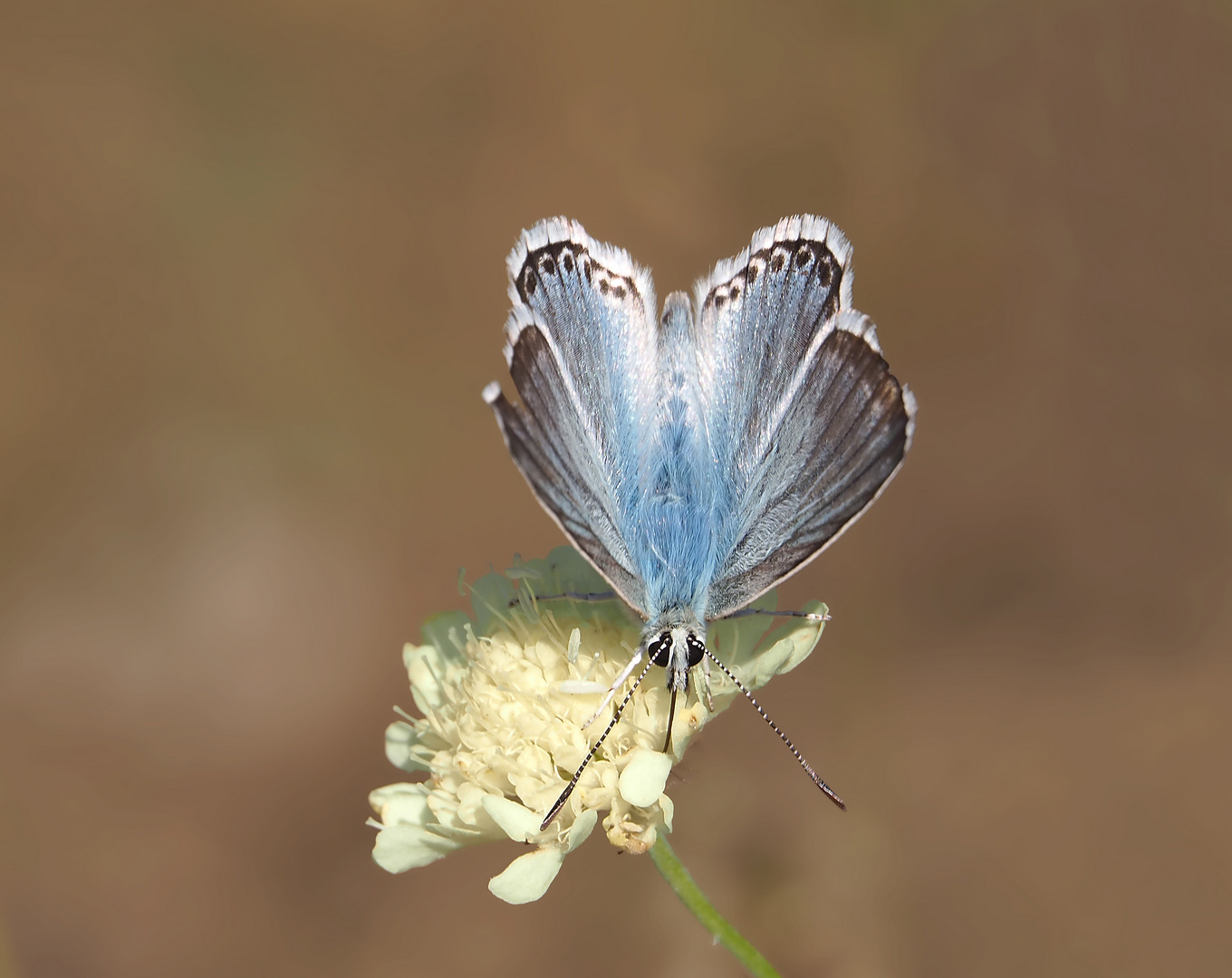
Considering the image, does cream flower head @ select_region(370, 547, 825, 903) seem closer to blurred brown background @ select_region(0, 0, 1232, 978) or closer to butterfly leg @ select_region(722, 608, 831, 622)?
butterfly leg @ select_region(722, 608, 831, 622)

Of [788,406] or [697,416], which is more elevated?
[697,416]

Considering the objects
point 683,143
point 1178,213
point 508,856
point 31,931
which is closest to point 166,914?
point 31,931

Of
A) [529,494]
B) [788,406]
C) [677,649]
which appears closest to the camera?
[677,649]

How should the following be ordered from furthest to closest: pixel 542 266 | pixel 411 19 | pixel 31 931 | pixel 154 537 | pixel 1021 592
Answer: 1. pixel 411 19
2. pixel 154 537
3. pixel 1021 592
4. pixel 31 931
5. pixel 542 266

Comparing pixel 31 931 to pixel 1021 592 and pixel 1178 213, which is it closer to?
pixel 1021 592

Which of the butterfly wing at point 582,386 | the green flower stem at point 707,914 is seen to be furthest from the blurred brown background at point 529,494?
the butterfly wing at point 582,386

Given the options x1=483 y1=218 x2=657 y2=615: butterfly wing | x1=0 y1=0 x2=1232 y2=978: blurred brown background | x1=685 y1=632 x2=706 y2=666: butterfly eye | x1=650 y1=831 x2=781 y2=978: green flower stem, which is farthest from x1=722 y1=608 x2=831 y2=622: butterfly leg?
x1=0 y1=0 x2=1232 y2=978: blurred brown background

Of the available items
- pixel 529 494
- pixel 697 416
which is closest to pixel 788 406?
pixel 697 416

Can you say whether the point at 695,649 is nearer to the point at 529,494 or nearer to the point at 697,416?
the point at 697,416
